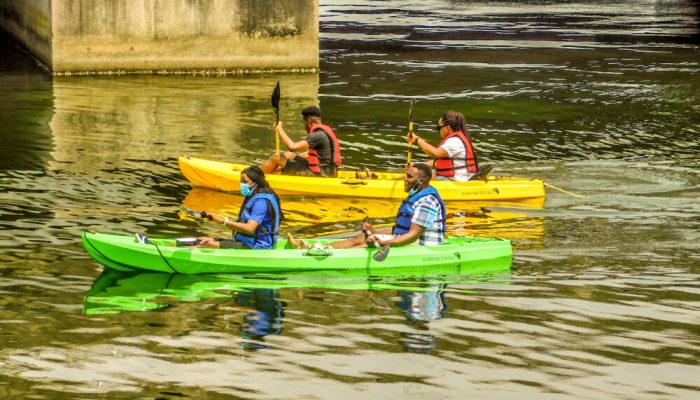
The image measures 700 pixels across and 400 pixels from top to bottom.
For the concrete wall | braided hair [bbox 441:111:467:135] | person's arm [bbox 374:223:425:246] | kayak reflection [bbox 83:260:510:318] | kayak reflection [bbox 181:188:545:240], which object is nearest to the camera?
kayak reflection [bbox 83:260:510:318]

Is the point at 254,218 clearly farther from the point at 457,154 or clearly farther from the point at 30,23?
the point at 30,23

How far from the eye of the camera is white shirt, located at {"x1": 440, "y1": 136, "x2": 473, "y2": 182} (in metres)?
19.5

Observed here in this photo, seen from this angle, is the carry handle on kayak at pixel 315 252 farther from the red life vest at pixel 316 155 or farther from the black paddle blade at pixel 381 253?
the red life vest at pixel 316 155

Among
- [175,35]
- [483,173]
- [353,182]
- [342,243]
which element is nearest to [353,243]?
[342,243]

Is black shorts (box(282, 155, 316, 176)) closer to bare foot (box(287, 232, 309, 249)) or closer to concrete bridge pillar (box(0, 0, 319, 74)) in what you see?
bare foot (box(287, 232, 309, 249))

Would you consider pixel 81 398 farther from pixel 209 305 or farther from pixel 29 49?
pixel 29 49

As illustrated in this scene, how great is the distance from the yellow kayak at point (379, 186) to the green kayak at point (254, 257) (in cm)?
411

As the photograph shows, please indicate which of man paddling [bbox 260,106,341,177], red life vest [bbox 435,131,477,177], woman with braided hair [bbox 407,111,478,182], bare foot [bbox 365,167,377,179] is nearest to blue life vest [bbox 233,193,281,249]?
man paddling [bbox 260,106,341,177]

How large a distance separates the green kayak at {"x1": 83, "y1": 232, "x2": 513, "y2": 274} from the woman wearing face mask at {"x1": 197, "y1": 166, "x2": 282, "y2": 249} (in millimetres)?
177

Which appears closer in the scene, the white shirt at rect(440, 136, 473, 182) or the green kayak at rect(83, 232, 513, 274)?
the green kayak at rect(83, 232, 513, 274)

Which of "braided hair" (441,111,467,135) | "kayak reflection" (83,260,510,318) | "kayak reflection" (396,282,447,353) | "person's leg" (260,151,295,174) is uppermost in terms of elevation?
"braided hair" (441,111,467,135)

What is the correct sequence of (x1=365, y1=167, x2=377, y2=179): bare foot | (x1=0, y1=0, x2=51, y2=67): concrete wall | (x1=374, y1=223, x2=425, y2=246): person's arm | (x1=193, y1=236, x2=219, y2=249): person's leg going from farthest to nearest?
1. (x1=0, y1=0, x2=51, y2=67): concrete wall
2. (x1=365, y1=167, x2=377, y2=179): bare foot
3. (x1=374, y1=223, x2=425, y2=246): person's arm
4. (x1=193, y1=236, x2=219, y2=249): person's leg

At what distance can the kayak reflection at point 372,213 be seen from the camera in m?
17.8

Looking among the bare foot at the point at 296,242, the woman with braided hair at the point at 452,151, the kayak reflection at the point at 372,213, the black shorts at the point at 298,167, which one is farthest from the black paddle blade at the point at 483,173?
the bare foot at the point at 296,242
